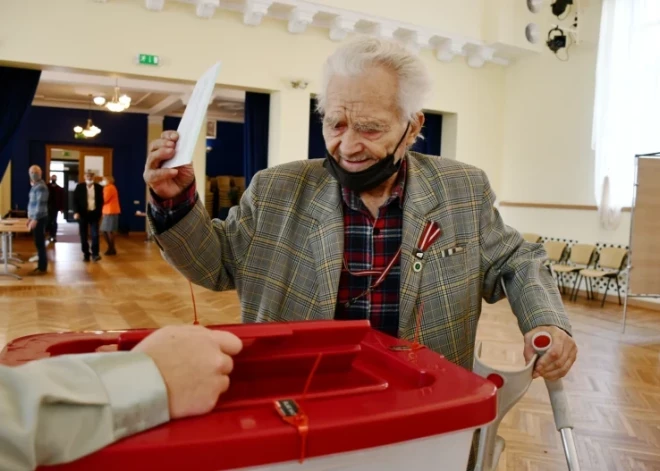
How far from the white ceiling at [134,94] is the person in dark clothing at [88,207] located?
213cm

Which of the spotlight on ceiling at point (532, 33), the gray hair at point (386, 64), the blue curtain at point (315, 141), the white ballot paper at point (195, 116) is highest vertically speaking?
the spotlight on ceiling at point (532, 33)

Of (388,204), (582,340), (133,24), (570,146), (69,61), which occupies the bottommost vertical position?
(582,340)

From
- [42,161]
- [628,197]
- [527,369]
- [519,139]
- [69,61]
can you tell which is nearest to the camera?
[527,369]

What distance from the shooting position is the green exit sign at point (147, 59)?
674 cm

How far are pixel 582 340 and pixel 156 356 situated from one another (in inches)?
217

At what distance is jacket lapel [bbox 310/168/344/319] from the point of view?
1.39 metres

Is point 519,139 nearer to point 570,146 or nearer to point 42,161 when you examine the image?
point 570,146

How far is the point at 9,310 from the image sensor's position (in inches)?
224

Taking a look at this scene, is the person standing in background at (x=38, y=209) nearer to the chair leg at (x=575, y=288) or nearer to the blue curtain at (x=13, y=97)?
the blue curtain at (x=13, y=97)

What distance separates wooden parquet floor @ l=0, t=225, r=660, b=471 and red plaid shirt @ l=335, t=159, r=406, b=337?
0.32 meters

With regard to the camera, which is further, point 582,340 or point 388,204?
point 582,340

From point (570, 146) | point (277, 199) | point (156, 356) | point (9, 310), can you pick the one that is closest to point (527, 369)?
point (156, 356)

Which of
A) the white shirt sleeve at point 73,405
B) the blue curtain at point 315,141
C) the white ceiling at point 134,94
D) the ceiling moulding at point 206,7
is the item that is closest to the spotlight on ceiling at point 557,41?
the blue curtain at point 315,141

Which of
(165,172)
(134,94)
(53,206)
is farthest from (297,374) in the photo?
(134,94)
